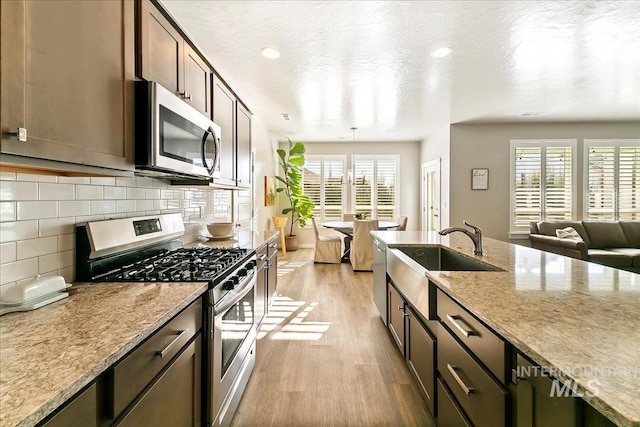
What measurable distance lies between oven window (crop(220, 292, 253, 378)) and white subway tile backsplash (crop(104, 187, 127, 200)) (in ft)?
2.90

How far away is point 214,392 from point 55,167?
1.11 m

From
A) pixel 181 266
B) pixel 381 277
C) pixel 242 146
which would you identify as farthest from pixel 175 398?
pixel 242 146

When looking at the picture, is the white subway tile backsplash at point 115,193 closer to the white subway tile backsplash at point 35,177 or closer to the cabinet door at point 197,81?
the white subway tile backsplash at point 35,177

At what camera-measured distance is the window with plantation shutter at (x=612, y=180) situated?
5.51 meters

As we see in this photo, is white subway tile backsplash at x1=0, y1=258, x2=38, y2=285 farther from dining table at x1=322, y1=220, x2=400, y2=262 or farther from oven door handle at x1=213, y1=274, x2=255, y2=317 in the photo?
dining table at x1=322, y1=220, x2=400, y2=262

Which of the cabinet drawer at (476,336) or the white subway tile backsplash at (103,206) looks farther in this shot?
the white subway tile backsplash at (103,206)

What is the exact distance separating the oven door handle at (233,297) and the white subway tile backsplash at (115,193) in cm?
83

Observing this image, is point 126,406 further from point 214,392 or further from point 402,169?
point 402,169

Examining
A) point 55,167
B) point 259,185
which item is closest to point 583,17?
point 55,167

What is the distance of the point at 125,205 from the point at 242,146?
1477 mm

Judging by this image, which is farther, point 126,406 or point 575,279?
point 575,279

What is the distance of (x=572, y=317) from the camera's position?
0.91m

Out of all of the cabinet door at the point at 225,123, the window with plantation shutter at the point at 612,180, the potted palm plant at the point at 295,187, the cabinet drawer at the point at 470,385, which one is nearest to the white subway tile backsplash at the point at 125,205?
the cabinet door at the point at 225,123

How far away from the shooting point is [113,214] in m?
1.62
